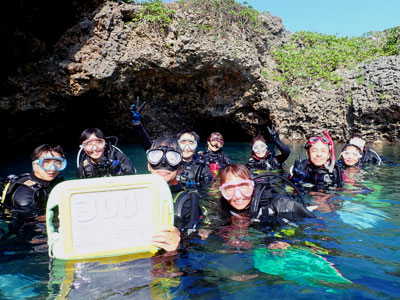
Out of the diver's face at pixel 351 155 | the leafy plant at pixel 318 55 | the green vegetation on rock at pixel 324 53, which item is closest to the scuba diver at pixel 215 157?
the diver's face at pixel 351 155

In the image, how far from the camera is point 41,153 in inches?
154

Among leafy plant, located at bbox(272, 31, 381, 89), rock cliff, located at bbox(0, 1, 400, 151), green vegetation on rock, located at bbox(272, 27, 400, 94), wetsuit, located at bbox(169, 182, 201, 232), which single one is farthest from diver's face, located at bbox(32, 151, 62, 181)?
leafy plant, located at bbox(272, 31, 381, 89)

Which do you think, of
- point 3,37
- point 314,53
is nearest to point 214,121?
point 314,53

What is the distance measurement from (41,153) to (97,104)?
9.05 meters

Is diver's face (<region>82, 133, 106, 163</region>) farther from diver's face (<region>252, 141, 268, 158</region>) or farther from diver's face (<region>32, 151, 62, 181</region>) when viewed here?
diver's face (<region>252, 141, 268, 158</region>)

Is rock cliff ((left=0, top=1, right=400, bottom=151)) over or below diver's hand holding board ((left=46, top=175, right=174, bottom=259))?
over

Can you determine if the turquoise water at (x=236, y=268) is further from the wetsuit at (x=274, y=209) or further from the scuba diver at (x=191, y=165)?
the scuba diver at (x=191, y=165)

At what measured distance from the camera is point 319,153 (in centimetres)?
496

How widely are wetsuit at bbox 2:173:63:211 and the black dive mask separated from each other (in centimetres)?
193

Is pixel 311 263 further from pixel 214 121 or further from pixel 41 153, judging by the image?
pixel 214 121

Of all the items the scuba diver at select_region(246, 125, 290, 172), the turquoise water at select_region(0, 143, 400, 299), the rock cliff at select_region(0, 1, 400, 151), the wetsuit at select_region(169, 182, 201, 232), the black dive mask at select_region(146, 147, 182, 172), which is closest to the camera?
the turquoise water at select_region(0, 143, 400, 299)

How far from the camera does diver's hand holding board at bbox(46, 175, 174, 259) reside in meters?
1.85

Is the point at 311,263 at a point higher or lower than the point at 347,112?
lower

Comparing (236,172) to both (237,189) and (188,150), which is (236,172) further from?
(188,150)
